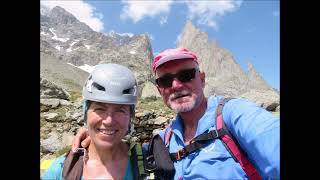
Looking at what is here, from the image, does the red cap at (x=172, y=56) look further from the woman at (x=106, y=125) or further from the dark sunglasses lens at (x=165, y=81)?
the woman at (x=106, y=125)

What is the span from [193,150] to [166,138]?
0.69 meters

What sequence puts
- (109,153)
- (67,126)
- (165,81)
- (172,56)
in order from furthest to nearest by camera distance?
1. (67,126)
2. (165,81)
3. (172,56)
4. (109,153)

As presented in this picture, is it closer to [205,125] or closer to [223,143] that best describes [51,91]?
[205,125]

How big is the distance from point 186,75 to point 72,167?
192 cm

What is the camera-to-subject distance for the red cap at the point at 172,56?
4805 millimetres

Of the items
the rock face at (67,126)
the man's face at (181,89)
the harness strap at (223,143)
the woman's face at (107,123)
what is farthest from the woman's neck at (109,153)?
the rock face at (67,126)

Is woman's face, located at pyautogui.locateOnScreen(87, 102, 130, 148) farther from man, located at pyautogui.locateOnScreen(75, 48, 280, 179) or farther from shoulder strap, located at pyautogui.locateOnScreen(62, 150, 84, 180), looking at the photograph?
man, located at pyautogui.locateOnScreen(75, 48, 280, 179)

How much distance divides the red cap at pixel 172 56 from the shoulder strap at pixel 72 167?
1.65 meters

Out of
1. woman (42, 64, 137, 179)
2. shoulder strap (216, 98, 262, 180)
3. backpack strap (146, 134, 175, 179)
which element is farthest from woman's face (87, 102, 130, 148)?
shoulder strap (216, 98, 262, 180)

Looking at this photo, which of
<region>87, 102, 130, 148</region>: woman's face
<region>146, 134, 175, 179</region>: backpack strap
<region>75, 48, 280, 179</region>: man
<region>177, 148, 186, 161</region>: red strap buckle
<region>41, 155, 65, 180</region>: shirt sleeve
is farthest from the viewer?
<region>177, 148, 186, 161</region>: red strap buckle

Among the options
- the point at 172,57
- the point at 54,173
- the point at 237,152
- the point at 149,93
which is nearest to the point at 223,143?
the point at 237,152

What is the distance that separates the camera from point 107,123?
14.0 feet

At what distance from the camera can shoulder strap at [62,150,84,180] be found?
13.1ft
